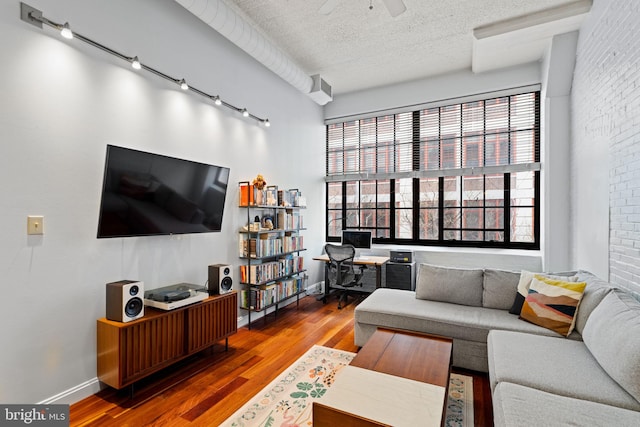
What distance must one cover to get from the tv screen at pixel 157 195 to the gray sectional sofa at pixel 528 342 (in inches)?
71.8

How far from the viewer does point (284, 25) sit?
3506mm

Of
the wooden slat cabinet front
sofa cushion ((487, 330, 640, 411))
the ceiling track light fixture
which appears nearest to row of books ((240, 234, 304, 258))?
the wooden slat cabinet front

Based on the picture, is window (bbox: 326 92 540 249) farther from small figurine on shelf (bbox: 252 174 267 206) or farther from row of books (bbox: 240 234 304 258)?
small figurine on shelf (bbox: 252 174 267 206)

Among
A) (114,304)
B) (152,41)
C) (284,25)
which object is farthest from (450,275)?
(152,41)

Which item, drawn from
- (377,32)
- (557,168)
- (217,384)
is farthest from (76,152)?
Result: (557,168)

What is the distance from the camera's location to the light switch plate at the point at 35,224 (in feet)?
6.64

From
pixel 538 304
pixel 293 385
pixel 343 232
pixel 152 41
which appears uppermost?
pixel 152 41

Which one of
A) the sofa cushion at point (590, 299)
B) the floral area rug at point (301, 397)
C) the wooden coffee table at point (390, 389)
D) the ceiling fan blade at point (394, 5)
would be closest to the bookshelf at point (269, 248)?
the floral area rug at point (301, 397)

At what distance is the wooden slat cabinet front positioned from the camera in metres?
2.22

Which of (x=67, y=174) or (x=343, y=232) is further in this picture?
(x=343, y=232)

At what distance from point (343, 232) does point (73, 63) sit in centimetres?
403

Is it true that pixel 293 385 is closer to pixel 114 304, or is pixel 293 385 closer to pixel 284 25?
pixel 114 304

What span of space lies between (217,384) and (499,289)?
2.62m

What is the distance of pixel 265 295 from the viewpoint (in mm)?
3795
